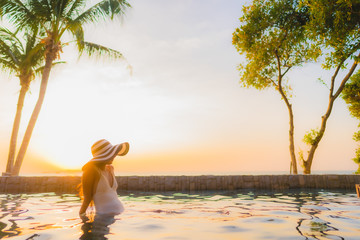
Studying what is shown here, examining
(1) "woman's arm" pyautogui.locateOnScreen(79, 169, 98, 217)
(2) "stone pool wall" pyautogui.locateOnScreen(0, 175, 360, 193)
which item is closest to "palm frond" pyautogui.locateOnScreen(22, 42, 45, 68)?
(2) "stone pool wall" pyautogui.locateOnScreen(0, 175, 360, 193)

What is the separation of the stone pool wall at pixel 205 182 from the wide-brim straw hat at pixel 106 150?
17.6ft

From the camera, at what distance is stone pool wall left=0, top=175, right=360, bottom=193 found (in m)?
8.91

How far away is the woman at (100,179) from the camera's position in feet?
12.3

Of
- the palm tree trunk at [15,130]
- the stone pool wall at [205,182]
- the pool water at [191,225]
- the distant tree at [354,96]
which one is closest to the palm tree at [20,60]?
the palm tree trunk at [15,130]

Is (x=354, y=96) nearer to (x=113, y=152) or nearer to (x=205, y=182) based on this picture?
(x=205, y=182)

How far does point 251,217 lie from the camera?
13.8 feet

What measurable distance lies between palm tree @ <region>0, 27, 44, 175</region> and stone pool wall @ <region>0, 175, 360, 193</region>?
5071 mm

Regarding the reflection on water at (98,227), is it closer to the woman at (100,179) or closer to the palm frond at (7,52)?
the woman at (100,179)

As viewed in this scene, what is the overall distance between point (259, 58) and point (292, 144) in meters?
4.28

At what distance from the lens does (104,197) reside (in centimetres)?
394

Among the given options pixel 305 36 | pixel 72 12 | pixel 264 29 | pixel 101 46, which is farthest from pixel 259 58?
pixel 72 12

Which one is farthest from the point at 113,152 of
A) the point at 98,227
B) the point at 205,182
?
the point at 205,182

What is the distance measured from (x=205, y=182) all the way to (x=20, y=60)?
11.2 metres

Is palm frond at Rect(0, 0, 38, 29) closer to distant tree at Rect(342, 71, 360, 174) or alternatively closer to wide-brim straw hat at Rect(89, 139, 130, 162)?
wide-brim straw hat at Rect(89, 139, 130, 162)
